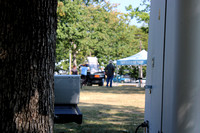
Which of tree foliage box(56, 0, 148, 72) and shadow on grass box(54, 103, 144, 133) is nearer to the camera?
shadow on grass box(54, 103, 144, 133)

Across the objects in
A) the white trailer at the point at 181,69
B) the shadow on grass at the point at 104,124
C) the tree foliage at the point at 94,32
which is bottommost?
the shadow on grass at the point at 104,124

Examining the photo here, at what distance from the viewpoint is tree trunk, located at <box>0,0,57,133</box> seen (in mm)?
2975

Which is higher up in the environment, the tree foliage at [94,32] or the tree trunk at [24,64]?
the tree foliage at [94,32]

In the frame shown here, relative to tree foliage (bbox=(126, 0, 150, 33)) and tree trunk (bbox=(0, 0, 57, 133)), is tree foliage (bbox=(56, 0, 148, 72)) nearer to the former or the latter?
tree foliage (bbox=(126, 0, 150, 33))

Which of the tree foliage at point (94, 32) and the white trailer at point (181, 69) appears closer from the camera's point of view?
the white trailer at point (181, 69)

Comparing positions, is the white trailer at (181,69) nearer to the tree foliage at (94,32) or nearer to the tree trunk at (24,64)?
the tree trunk at (24,64)

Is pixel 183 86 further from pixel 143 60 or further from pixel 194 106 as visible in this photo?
pixel 143 60

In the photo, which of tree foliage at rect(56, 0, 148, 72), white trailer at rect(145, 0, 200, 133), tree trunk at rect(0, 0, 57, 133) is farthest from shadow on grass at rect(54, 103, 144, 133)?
tree foliage at rect(56, 0, 148, 72)

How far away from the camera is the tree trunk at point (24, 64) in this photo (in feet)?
9.76

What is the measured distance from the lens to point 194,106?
8.36 ft

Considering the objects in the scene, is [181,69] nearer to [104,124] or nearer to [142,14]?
[104,124]

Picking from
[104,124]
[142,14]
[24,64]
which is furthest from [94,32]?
[24,64]

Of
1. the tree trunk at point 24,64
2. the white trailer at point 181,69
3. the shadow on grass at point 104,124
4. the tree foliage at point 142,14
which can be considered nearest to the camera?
the white trailer at point 181,69

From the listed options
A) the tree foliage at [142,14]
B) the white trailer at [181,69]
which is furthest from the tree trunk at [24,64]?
the tree foliage at [142,14]
